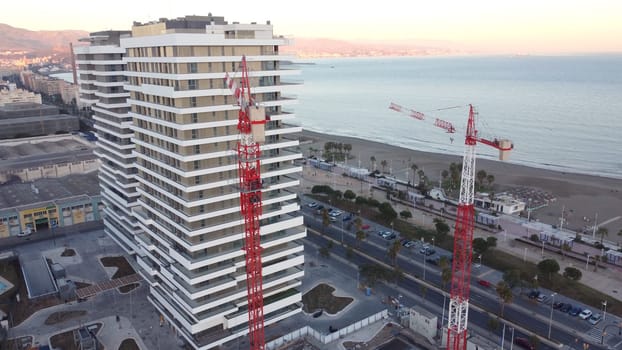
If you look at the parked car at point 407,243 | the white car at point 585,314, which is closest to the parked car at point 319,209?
the parked car at point 407,243

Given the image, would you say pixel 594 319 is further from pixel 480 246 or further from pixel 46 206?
pixel 46 206

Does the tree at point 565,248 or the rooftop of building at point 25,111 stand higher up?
the rooftop of building at point 25,111

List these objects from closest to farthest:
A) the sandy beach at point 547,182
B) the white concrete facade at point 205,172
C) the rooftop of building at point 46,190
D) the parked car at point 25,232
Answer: the white concrete facade at point 205,172 < the parked car at point 25,232 < the rooftop of building at point 46,190 < the sandy beach at point 547,182

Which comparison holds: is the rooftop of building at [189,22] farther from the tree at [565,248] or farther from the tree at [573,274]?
the tree at [565,248]

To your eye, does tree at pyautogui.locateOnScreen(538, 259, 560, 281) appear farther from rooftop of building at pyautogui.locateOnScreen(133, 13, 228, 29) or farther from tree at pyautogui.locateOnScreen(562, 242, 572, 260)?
rooftop of building at pyautogui.locateOnScreen(133, 13, 228, 29)

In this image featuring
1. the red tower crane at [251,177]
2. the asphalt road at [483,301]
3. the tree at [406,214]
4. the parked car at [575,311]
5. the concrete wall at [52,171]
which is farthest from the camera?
the concrete wall at [52,171]

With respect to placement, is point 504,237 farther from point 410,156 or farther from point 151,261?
point 410,156
